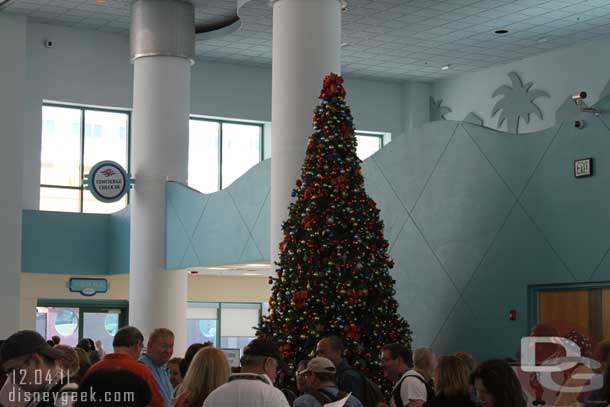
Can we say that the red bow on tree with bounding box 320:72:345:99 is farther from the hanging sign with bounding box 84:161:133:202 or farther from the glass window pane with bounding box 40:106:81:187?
the glass window pane with bounding box 40:106:81:187

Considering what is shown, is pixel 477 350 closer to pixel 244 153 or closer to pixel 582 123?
pixel 582 123

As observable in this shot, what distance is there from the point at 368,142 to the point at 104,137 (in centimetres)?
646

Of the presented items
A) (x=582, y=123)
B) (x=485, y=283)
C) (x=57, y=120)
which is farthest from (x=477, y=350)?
(x=57, y=120)

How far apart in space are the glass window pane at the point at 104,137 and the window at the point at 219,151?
161 centimetres

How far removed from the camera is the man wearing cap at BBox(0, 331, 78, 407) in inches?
154

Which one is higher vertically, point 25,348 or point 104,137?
point 104,137

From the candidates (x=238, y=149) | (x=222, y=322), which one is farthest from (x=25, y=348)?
(x=222, y=322)

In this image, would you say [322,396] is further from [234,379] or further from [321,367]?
[234,379]

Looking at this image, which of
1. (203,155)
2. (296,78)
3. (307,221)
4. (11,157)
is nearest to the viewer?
(307,221)

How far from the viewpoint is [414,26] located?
1955 centimetres

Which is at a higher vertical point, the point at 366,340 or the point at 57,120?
the point at 57,120

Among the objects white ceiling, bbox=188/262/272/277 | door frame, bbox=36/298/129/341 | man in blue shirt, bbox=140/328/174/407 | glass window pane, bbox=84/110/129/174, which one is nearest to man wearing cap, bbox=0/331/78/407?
man in blue shirt, bbox=140/328/174/407

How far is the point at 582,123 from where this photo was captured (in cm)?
1109

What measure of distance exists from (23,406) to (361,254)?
7.30 meters
